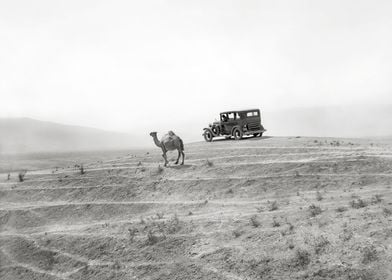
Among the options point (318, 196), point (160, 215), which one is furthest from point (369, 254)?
point (160, 215)

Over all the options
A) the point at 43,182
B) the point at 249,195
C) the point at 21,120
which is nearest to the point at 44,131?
the point at 21,120

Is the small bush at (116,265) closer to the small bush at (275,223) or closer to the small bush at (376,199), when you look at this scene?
the small bush at (275,223)

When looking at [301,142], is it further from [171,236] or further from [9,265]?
[9,265]

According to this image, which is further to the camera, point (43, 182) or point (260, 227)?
point (43, 182)

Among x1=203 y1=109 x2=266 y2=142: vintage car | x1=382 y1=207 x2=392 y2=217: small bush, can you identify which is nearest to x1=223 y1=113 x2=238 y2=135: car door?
x1=203 y1=109 x2=266 y2=142: vintage car

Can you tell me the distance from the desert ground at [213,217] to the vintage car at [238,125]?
4.22m

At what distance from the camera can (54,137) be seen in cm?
12269

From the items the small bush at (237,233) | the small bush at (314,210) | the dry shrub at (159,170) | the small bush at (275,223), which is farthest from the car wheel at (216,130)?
the small bush at (237,233)

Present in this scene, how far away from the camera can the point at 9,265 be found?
50.1 ft

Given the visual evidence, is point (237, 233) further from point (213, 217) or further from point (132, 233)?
point (132, 233)

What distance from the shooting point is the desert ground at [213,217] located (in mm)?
11773

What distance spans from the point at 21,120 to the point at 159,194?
5085 inches

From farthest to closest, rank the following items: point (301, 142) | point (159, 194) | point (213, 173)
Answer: point (301, 142) < point (213, 173) < point (159, 194)

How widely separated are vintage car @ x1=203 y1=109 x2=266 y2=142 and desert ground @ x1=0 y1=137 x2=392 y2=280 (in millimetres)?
4217
